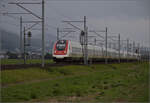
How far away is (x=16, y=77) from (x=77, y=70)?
1548cm

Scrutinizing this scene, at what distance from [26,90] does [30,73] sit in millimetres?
8515

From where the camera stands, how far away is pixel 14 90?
1931cm

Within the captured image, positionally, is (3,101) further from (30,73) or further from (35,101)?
(30,73)

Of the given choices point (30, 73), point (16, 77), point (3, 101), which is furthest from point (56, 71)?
point (3, 101)

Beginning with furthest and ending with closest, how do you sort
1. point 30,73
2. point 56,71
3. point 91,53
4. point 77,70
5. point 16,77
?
A: point 91,53, point 77,70, point 56,71, point 30,73, point 16,77

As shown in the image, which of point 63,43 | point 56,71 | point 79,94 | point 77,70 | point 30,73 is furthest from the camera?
point 63,43

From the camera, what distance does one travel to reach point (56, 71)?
33656 mm

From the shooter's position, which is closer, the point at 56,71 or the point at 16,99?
the point at 16,99

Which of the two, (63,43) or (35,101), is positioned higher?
(63,43)

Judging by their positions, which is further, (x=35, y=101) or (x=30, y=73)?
(x=30, y=73)

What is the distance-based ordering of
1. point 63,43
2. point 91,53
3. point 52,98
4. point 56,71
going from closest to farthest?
point 52,98 < point 56,71 < point 63,43 < point 91,53

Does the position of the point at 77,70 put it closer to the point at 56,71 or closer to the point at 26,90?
the point at 56,71

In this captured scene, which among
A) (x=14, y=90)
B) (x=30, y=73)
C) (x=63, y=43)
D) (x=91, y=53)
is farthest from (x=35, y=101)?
(x=91, y=53)

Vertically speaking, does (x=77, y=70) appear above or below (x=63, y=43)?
below
